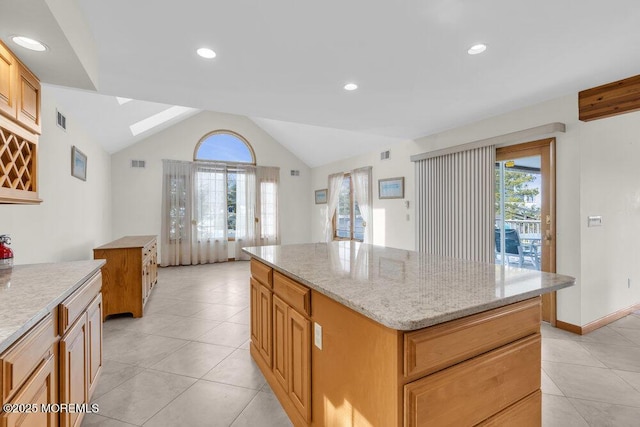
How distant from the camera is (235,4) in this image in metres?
1.74

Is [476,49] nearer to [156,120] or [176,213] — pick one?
[156,120]

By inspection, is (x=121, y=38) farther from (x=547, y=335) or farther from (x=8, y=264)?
(x=547, y=335)

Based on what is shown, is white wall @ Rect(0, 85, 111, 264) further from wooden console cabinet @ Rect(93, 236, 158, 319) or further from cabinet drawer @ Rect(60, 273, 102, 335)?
cabinet drawer @ Rect(60, 273, 102, 335)

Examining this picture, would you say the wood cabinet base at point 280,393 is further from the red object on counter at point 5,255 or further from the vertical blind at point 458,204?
the vertical blind at point 458,204

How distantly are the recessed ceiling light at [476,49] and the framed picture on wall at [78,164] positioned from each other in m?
4.30

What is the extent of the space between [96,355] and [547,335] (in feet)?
12.4

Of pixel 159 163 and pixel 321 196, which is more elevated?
pixel 159 163

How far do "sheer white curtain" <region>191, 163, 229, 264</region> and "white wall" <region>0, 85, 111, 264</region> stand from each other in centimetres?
208

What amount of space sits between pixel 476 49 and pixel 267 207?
599 cm

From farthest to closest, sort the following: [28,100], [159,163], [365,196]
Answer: [159,163], [365,196], [28,100]

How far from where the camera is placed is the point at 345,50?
88.2 inches

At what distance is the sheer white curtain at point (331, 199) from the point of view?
274 inches

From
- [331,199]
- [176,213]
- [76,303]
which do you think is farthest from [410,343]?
[176,213]

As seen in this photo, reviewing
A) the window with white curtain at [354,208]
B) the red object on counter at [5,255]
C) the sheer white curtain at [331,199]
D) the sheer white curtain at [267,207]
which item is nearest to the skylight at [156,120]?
the sheer white curtain at [267,207]
